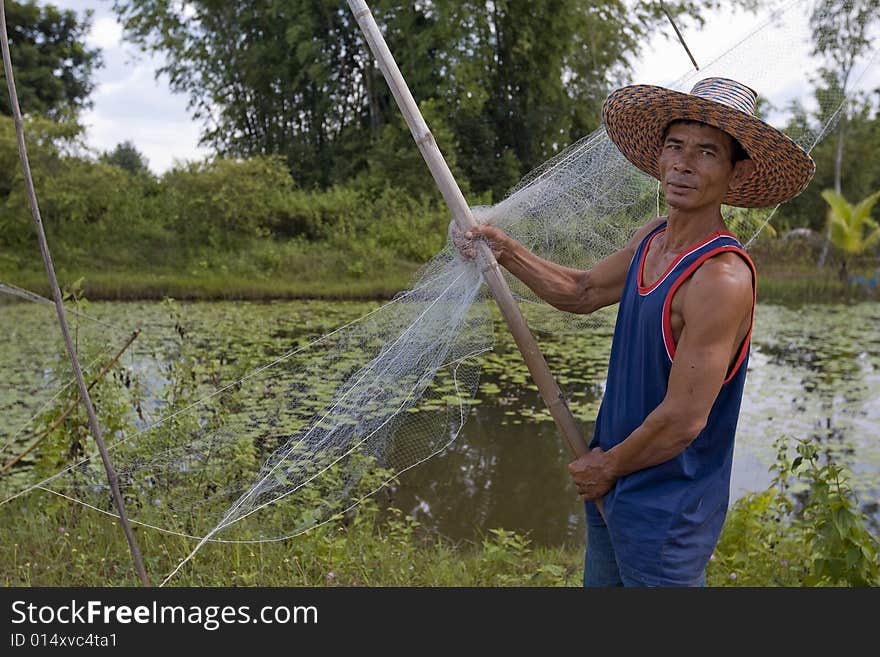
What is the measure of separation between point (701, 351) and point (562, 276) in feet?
1.36

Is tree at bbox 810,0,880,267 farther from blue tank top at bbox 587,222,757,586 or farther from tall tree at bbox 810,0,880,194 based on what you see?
blue tank top at bbox 587,222,757,586

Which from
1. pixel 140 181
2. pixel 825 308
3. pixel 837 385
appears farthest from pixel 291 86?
pixel 837 385

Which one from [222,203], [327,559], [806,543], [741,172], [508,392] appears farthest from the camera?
[222,203]

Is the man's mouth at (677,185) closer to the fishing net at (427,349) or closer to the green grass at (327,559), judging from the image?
the fishing net at (427,349)

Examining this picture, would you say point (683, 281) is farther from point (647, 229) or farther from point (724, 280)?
point (647, 229)

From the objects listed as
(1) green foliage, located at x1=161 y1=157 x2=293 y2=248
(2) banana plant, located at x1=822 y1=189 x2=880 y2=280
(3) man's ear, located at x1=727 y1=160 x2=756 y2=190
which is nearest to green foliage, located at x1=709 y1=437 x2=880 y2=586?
(3) man's ear, located at x1=727 y1=160 x2=756 y2=190

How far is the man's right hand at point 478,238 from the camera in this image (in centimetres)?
129

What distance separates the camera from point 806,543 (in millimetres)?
1993

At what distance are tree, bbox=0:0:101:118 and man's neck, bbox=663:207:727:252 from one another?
45.6 feet

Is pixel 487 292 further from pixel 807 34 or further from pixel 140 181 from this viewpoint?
pixel 140 181

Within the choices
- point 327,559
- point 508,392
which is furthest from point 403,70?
point 327,559

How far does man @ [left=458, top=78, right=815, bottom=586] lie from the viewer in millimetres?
999

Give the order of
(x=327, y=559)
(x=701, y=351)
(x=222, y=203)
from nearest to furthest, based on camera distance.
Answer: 1. (x=701, y=351)
2. (x=327, y=559)
3. (x=222, y=203)

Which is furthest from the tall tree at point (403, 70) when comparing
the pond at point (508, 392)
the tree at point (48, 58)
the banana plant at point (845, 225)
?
the pond at point (508, 392)
